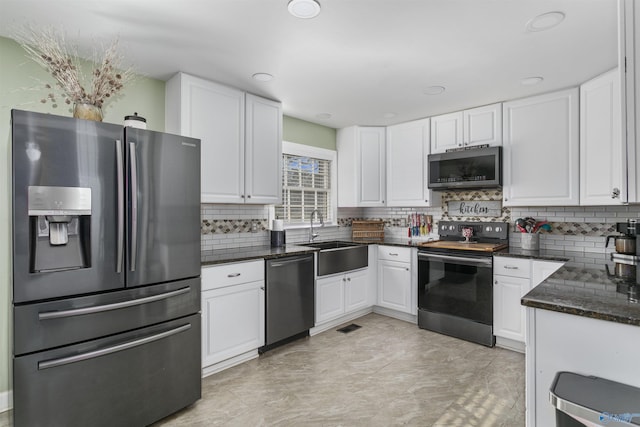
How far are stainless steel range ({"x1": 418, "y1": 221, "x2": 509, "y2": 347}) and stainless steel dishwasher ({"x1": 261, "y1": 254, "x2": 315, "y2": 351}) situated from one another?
127 cm

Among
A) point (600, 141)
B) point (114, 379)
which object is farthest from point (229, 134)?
point (600, 141)

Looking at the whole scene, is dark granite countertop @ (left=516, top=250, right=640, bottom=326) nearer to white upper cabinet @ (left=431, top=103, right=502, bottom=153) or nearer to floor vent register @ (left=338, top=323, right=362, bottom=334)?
white upper cabinet @ (left=431, top=103, right=502, bottom=153)

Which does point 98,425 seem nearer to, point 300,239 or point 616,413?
point 616,413

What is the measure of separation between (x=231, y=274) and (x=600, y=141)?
327cm

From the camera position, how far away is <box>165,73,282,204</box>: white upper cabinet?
277cm

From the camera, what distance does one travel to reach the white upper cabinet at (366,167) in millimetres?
4371

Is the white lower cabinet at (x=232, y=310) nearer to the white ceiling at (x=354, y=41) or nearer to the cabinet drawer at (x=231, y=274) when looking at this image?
the cabinet drawer at (x=231, y=274)

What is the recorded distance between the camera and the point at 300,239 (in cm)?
411

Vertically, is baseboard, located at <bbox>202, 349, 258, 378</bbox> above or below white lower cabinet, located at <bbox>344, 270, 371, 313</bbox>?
below

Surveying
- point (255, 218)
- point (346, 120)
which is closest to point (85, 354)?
point (255, 218)

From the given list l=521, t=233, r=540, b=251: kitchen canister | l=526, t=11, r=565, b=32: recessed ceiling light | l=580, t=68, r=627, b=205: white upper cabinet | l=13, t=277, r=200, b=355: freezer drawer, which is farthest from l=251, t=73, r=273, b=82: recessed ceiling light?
l=521, t=233, r=540, b=251: kitchen canister

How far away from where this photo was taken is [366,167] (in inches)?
173

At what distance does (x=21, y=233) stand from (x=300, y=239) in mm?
2803

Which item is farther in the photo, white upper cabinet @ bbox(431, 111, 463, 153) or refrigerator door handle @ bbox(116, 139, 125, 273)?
white upper cabinet @ bbox(431, 111, 463, 153)
